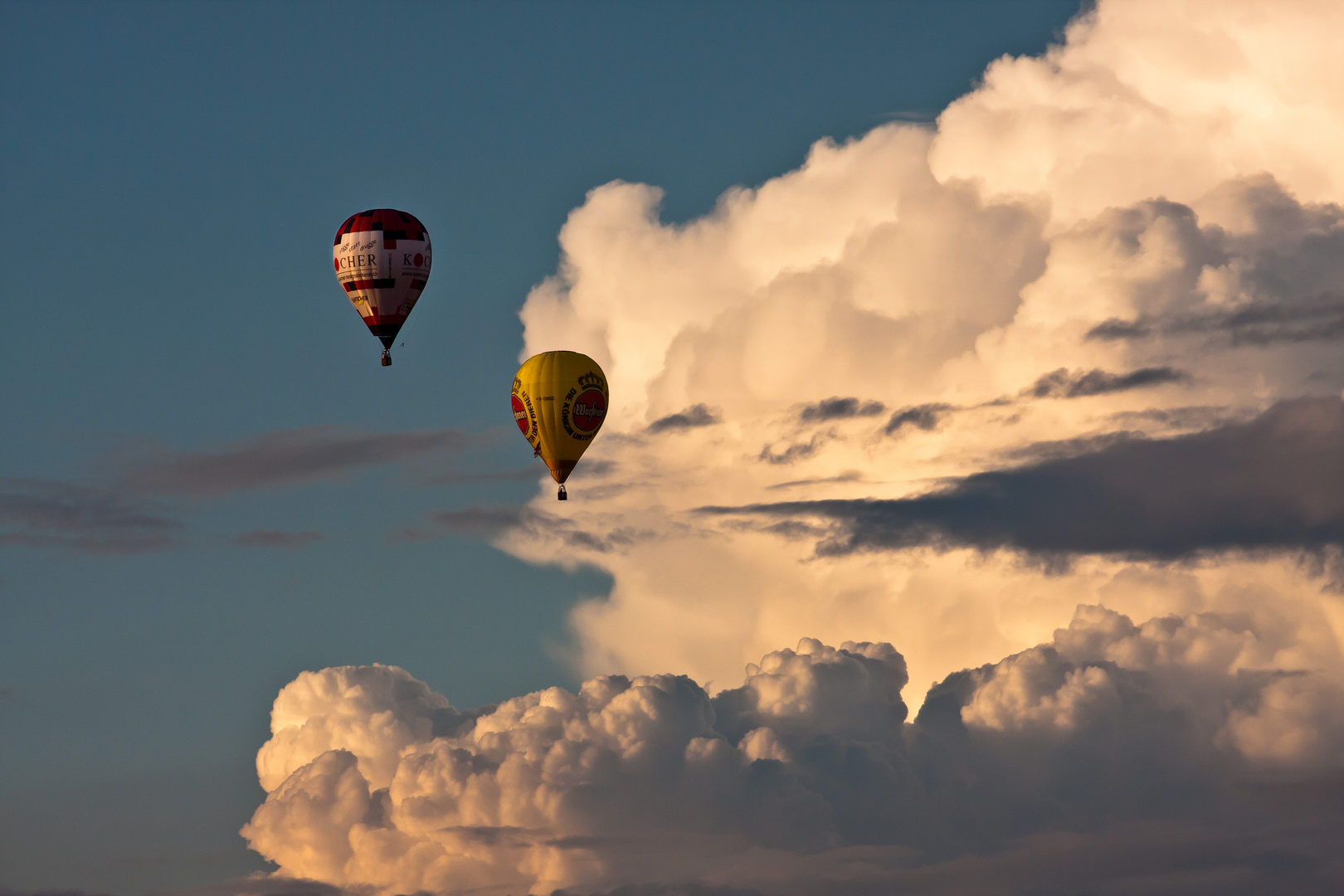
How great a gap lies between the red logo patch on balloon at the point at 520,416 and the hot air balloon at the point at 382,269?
1270cm

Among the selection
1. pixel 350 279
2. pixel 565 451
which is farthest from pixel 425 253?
pixel 565 451

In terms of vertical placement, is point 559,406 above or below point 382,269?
below

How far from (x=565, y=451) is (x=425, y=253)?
21.2 m

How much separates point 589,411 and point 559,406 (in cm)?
341

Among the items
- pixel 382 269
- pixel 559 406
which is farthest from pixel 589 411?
pixel 382 269

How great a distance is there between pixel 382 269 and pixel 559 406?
1935cm

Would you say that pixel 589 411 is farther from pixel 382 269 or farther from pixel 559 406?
pixel 382 269

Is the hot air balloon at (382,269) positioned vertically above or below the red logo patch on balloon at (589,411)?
above

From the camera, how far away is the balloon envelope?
594 feet

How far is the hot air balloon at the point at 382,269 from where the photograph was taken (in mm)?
177750

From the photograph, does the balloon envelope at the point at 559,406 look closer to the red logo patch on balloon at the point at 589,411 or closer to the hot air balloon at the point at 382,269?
the red logo patch on balloon at the point at 589,411

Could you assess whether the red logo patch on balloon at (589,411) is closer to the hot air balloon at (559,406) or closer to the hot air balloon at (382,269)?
the hot air balloon at (559,406)

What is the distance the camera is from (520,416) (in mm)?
→ 184125

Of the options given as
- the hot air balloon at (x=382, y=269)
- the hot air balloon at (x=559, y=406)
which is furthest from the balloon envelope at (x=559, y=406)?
the hot air balloon at (x=382, y=269)
